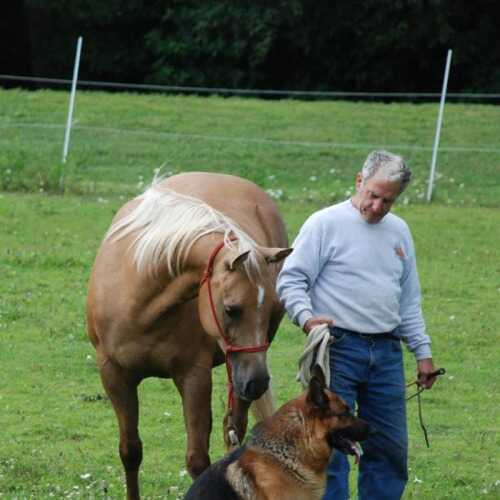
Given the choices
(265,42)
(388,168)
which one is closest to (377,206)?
(388,168)

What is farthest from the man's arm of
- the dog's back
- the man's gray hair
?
the dog's back

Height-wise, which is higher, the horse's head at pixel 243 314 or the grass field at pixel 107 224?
the horse's head at pixel 243 314

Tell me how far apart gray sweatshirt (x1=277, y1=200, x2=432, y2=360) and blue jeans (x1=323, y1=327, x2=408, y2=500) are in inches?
4.1

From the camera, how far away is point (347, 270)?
5.75 meters

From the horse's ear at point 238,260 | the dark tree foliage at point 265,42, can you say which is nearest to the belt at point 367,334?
the horse's ear at point 238,260

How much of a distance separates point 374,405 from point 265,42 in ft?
81.6

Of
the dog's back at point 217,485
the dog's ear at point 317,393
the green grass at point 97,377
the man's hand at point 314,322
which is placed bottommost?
the green grass at point 97,377

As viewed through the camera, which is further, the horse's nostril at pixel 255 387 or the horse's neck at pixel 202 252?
the horse's neck at pixel 202 252

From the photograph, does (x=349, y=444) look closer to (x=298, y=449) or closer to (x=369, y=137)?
(x=298, y=449)

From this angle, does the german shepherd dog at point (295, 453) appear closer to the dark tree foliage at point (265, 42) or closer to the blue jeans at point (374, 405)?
the blue jeans at point (374, 405)

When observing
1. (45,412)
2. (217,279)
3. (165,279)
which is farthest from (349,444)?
(45,412)

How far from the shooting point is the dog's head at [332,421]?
17.0 feet

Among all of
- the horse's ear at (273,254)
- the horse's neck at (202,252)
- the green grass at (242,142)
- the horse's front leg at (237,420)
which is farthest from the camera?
the green grass at (242,142)

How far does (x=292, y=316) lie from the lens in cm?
559
